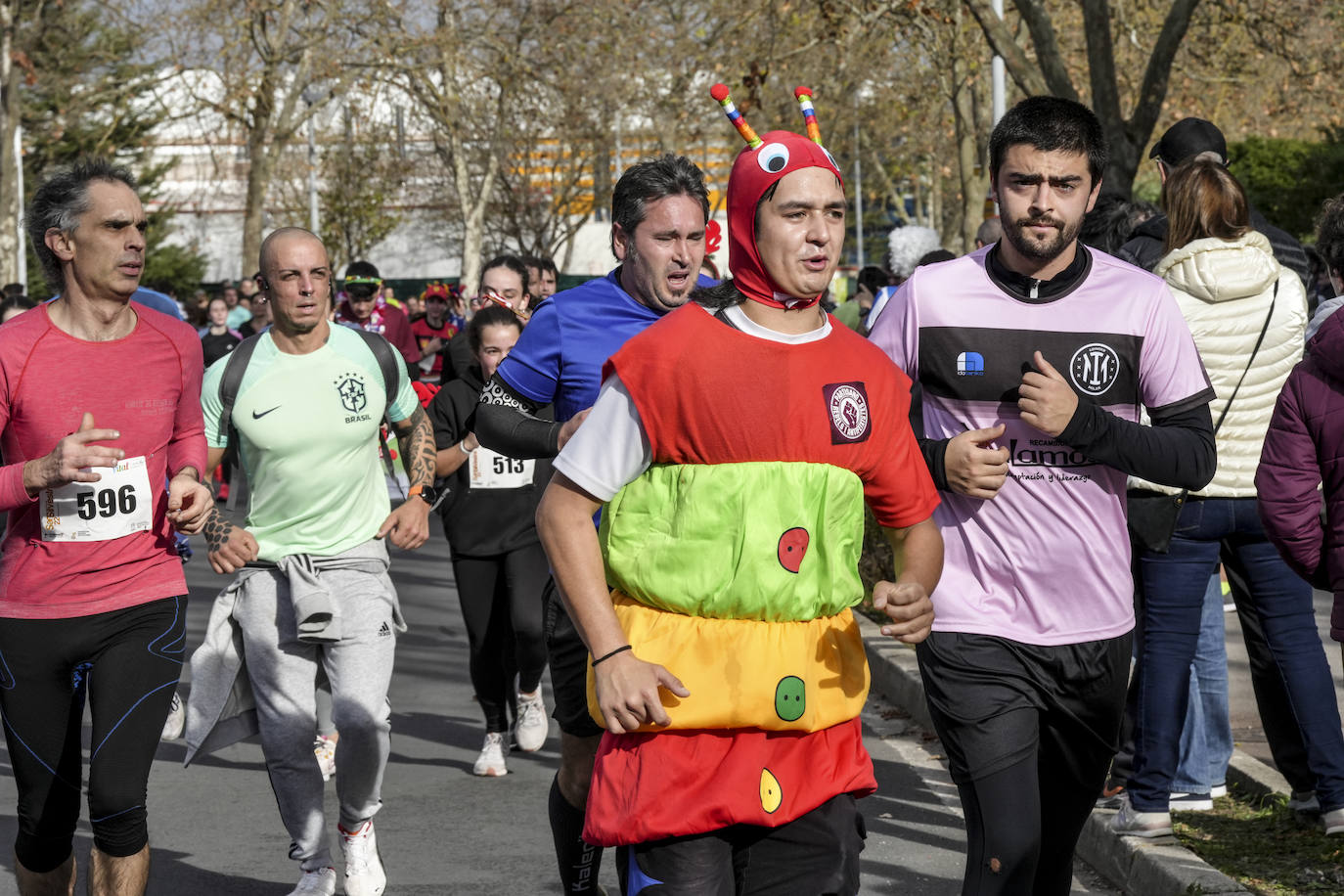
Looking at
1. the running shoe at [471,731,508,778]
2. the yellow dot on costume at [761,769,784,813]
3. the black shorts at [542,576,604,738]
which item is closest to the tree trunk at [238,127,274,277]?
the running shoe at [471,731,508,778]

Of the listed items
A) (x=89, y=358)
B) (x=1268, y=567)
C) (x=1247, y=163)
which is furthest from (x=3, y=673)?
(x=1247, y=163)

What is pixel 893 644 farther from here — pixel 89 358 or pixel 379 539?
pixel 89 358

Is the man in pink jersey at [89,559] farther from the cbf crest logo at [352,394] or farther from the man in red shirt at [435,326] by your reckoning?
the man in red shirt at [435,326]

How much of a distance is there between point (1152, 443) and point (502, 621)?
13.9ft

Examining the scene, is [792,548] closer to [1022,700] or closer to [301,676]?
[1022,700]

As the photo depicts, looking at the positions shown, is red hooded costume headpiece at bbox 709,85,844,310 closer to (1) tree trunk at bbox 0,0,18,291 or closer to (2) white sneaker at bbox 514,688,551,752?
(2) white sneaker at bbox 514,688,551,752

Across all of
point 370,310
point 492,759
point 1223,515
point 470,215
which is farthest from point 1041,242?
point 470,215

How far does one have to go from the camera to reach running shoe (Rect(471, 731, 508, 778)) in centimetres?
766

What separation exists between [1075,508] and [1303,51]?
65.2 ft

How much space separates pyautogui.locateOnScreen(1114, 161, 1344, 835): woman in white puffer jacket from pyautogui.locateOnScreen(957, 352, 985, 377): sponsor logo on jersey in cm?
164

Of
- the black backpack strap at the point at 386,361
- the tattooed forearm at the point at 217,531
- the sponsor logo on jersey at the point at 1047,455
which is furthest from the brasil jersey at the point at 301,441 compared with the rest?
the sponsor logo on jersey at the point at 1047,455

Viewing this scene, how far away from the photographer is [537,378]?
514 centimetres

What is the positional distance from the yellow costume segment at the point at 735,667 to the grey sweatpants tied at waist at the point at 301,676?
260cm

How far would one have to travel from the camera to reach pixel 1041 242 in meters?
4.36
